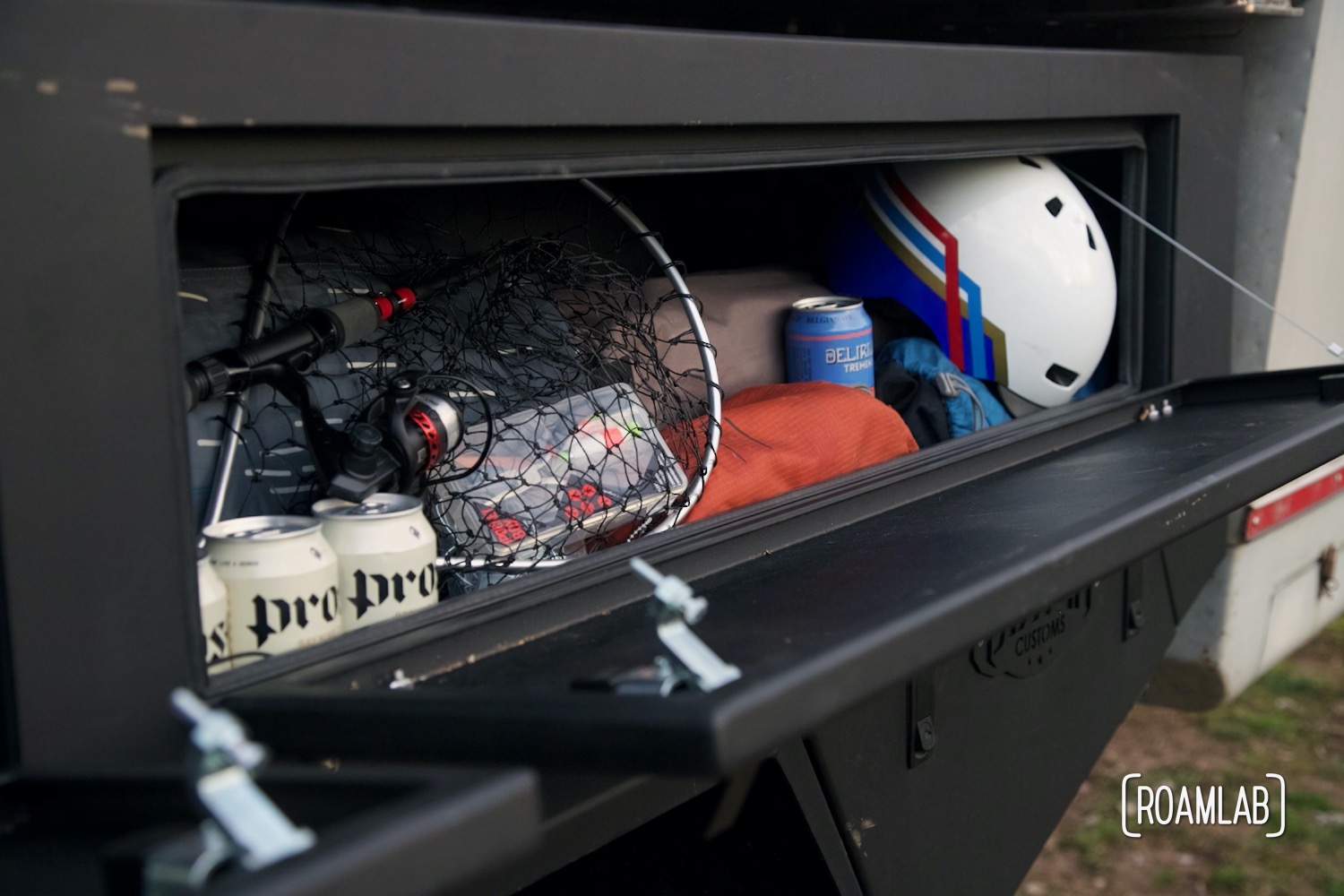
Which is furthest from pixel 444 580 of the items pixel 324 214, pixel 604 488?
pixel 324 214

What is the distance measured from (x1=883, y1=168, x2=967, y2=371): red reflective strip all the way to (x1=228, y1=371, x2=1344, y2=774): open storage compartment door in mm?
258

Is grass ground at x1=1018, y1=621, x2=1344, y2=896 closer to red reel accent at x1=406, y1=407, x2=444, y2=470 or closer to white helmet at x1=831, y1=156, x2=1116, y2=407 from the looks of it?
white helmet at x1=831, y1=156, x2=1116, y2=407

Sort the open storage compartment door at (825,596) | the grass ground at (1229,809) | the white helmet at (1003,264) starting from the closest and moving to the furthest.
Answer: the open storage compartment door at (825,596)
the white helmet at (1003,264)
the grass ground at (1229,809)

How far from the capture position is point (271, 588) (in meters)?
1.20

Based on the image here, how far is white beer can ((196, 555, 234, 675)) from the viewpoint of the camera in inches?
45.6

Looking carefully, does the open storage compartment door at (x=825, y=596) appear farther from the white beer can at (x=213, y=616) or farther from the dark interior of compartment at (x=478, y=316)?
the dark interior of compartment at (x=478, y=316)

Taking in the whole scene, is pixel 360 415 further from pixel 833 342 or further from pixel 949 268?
pixel 949 268

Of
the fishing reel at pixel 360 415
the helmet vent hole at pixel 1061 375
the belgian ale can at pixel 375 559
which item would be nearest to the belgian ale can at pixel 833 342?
the helmet vent hole at pixel 1061 375

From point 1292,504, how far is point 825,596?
1.96 m

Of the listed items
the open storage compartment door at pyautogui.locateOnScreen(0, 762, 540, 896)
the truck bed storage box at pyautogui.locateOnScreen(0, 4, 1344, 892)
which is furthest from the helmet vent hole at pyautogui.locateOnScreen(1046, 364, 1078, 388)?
the open storage compartment door at pyautogui.locateOnScreen(0, 762, 540, 896)

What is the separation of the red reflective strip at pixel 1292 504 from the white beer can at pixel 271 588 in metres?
2.10

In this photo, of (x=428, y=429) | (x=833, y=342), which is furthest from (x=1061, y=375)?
(x=428, y=429)

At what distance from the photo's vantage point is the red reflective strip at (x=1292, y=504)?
2715 mm

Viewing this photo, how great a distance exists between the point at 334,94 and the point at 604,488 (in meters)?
0.74
